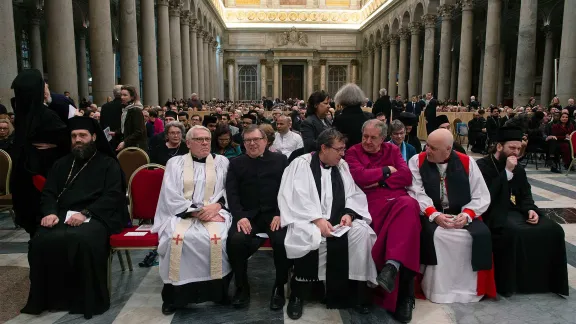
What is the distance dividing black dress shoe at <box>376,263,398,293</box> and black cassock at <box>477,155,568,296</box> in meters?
1.12

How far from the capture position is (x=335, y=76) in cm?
4141

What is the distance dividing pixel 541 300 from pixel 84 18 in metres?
26.7

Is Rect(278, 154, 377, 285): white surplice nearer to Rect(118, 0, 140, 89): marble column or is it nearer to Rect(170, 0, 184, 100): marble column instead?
Rect(118, 0, 140, 89): marble column

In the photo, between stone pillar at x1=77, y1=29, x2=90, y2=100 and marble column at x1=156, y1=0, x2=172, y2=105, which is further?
stone pillar at x1=77, y1=29, x2=90, y2=100

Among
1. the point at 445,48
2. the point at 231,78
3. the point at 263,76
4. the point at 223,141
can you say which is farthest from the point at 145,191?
the point at 231,78

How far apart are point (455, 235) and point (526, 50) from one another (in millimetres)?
14238

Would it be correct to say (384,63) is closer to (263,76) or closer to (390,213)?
(263,76)

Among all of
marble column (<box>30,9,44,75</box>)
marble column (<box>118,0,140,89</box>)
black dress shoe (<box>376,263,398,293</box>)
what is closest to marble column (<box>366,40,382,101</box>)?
marble column (<box>30,9,44,75</box>)

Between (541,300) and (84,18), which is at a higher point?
(84,18)

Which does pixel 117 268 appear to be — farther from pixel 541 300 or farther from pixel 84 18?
pixel 84 18

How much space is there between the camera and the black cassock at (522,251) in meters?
3.99

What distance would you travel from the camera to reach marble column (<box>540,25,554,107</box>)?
922 inches

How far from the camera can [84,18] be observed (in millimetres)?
24969

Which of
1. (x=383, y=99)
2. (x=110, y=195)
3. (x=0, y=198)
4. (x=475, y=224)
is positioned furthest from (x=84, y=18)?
(x=475, y=224)
